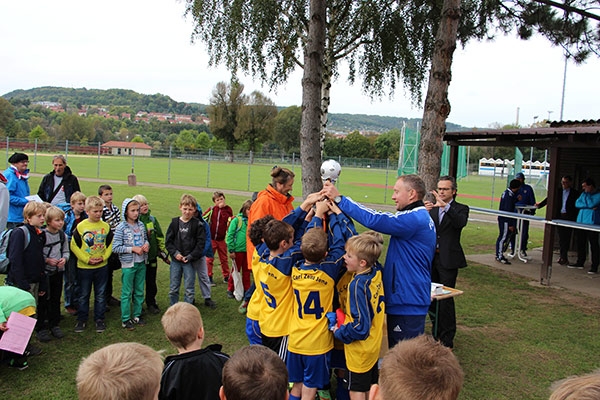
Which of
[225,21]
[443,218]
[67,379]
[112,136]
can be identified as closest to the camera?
[67,379]

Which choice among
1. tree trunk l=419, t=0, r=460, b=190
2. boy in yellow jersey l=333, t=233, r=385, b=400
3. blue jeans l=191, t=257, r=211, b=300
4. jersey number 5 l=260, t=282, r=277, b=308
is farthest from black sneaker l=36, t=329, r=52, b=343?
tree trunk l=419, t=0, r=460, b=190

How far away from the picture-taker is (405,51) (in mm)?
12453

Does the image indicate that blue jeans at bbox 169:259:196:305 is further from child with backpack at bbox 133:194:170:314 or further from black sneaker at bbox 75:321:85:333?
black sneaker at bbox 75:321:85:333

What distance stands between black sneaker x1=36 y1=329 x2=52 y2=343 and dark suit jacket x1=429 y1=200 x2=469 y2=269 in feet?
15.1

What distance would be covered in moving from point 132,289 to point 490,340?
459cm

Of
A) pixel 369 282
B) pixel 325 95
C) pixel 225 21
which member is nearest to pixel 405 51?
pixel 325 95

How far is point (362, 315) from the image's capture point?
11.2 ft

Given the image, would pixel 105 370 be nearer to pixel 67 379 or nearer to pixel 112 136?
pixel 67 379

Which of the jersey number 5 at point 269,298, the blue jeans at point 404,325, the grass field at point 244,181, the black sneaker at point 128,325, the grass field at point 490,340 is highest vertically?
the jersey number 5 at point 269,298

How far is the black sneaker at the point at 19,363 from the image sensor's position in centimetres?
458

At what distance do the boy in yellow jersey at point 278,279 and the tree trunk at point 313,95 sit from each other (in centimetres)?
459

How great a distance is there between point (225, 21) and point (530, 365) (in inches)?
380

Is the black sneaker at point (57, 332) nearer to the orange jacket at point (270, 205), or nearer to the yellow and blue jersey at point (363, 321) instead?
the orange jacket at point (270, 205)

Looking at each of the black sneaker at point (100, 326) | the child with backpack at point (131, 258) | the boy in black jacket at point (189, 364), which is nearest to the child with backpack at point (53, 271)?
the black sneaker at point (100, 326)
